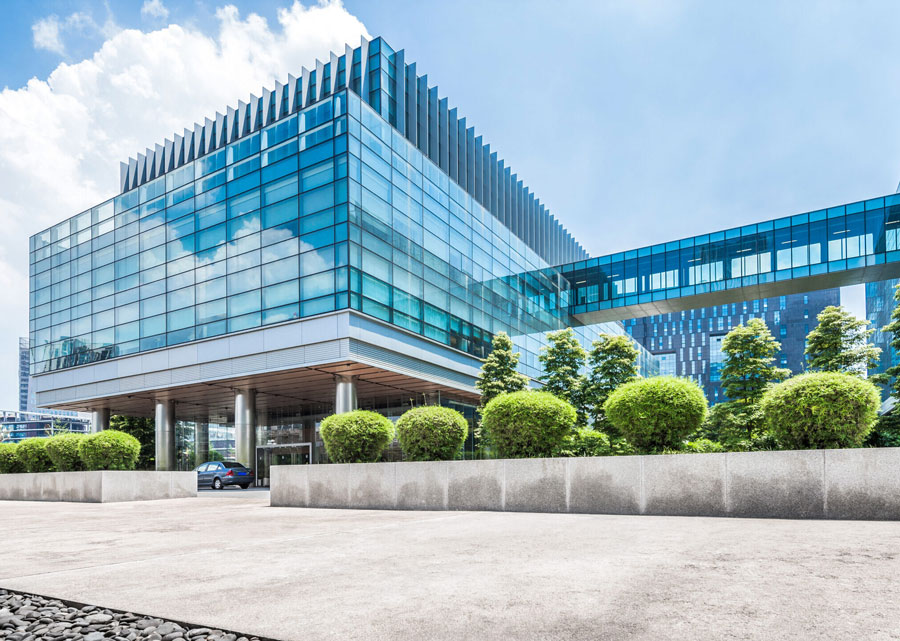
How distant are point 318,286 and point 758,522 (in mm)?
21046

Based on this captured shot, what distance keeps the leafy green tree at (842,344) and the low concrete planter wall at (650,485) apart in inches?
734

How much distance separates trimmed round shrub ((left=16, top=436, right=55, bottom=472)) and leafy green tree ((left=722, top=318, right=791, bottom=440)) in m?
28.2

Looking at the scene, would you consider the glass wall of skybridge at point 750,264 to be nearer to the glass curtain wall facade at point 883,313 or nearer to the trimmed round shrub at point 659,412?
the glass curtain wall facade at point 883,313

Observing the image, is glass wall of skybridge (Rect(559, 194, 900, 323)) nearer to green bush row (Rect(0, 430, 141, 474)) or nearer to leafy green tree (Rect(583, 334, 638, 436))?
leafy green tree (Rect(583, 334, 638, 436))

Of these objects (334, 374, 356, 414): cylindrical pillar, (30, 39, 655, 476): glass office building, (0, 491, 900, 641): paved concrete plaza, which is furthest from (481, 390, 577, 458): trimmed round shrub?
(334, 374, 356, 414): cylindrical pillar

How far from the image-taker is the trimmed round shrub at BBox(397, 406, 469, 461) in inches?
591

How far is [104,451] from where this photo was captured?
2277cm

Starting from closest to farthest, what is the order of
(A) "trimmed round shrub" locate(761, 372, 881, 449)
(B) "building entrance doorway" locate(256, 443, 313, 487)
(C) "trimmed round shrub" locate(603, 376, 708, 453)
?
(A) "trimmed round shrub" locate(761, 372, 881, 449), (C) "trimmed round shrub" locate(603, 376, 708, 453), (B) "building entrance doorway" locate(256, 443, 313, 487)

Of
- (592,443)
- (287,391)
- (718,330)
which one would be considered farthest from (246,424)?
(718,330)

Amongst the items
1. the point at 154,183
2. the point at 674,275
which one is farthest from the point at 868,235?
the point at 154,183

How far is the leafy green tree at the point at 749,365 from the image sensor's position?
26609mm

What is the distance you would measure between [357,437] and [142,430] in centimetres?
3956

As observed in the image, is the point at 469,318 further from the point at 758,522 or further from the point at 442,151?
the point at 758,522

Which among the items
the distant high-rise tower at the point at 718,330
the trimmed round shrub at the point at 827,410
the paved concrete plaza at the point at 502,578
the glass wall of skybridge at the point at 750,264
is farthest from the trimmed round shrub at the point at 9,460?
the distant high-rise tower at the point at 718,330
